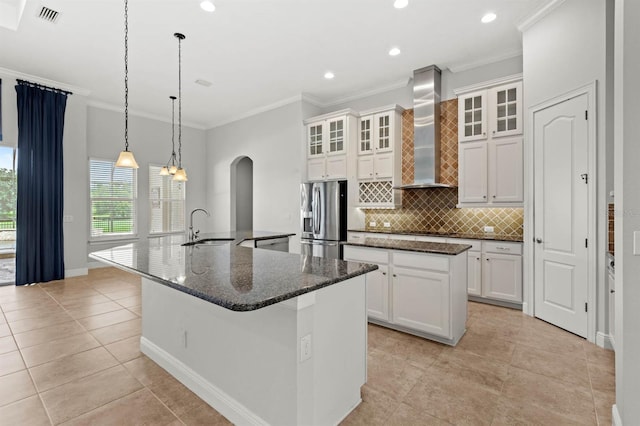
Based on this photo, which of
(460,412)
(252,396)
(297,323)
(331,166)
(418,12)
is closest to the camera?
(297,323)

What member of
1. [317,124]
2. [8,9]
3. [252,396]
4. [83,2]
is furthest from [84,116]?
[252,396]

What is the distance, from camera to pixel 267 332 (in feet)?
5.55

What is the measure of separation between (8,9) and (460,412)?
19.6 ft

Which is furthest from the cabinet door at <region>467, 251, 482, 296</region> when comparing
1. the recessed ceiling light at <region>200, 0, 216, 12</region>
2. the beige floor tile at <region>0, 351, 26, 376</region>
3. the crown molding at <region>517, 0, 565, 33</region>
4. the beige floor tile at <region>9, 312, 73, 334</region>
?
the beige floor tile at <region>9, 312, 73, 334</region>

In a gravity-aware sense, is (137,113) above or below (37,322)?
above

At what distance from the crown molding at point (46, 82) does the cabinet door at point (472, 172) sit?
6443mm

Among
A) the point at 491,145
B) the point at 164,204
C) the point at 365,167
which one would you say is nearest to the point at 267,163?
the point at 365,167

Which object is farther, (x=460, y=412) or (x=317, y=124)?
(x=317, y=124)

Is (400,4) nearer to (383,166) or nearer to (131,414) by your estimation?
(383,166)

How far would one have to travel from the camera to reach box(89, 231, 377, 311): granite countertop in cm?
137

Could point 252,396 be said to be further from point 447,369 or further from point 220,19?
point 220,19

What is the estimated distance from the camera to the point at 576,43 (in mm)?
3123

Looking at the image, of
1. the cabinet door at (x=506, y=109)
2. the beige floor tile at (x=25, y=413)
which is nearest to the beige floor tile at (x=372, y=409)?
the beige floor tile at (x=25, y=413)

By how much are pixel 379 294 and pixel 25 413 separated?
9.19ft
